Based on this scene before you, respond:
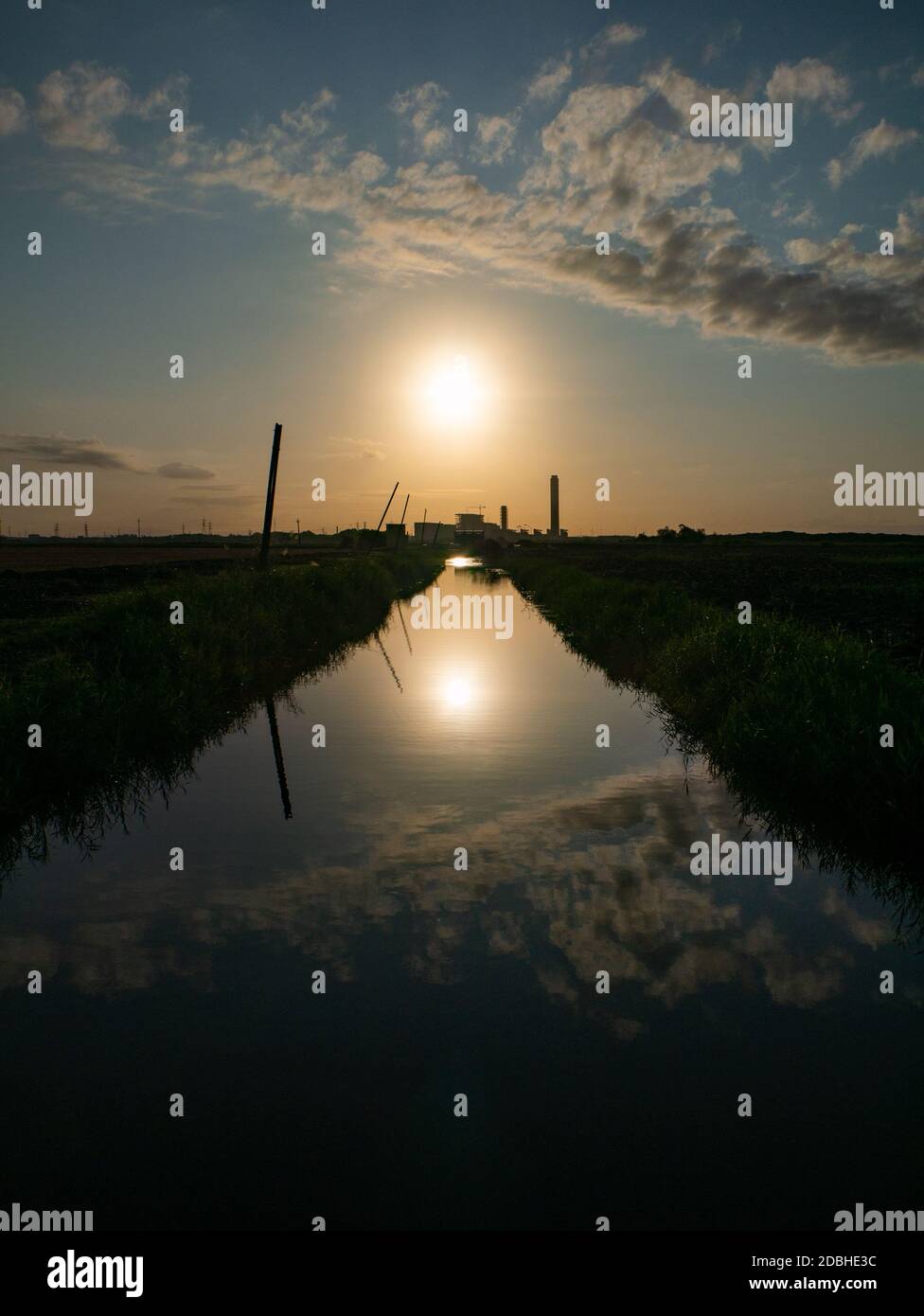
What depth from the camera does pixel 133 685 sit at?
38.4 ft

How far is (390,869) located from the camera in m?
6.85

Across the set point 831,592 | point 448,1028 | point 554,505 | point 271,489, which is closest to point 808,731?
point 448,1028

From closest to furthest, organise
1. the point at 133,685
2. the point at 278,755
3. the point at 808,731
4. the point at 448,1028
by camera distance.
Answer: the point at 448,1028 → the point at 808,731 → the point at 278,755 → the point at 133,685

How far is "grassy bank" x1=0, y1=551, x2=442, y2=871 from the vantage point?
841 centimetres

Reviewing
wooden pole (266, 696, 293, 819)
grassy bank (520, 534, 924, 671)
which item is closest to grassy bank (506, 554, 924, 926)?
grassy bank (520, 534, 924, 671)

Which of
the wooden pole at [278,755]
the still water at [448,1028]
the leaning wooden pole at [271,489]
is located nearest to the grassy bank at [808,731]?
the still water at [448,1028]

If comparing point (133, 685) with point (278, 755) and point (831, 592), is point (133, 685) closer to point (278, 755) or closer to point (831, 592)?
point (278, 755)

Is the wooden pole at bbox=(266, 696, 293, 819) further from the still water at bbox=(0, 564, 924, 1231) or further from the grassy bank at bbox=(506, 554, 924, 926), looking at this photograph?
the grassy bank at bbox=(506, 554, 924, 926)

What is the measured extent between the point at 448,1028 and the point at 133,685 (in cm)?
849

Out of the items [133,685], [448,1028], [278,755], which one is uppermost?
[133,685]

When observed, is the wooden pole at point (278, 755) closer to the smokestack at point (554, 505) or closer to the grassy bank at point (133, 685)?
the grassy bank at point (133, 685)

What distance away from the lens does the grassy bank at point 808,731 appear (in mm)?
7137

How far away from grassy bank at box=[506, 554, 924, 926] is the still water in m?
0.60
